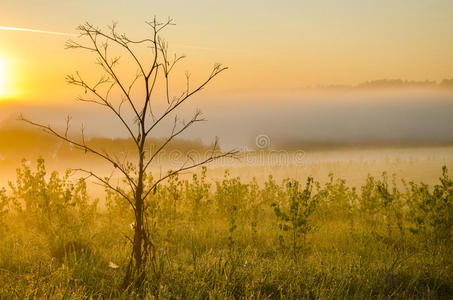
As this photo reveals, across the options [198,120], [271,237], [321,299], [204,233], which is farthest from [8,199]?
[321,299]

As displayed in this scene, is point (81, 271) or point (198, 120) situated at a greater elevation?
point (198, 120)

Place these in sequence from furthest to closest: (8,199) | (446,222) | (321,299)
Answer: (8,199), (446,222), (321,299)

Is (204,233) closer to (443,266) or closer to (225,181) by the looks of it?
(225,181)

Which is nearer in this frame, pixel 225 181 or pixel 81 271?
pixel 81 271

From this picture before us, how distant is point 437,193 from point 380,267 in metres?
2.38

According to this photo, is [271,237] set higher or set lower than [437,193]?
lower

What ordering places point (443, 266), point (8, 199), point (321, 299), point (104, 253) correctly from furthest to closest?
1. point (8, 199)
2. point (104, 253)
3. point (443, 266)
4. point (321, 299)

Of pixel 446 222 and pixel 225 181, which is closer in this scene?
pixel 446 222

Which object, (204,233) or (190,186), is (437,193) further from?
(190,186)

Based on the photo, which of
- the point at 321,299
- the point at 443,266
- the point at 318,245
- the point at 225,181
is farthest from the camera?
the point at 225,181

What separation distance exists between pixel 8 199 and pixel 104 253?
13.7 ft

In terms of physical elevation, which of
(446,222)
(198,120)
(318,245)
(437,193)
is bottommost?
(318,245)

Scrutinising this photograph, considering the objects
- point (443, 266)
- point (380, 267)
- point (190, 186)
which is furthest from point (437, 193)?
point (190, 186)

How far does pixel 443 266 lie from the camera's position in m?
6.25
